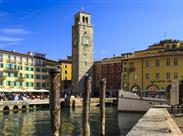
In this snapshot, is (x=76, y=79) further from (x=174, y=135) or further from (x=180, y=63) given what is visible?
(x=174, y=135)

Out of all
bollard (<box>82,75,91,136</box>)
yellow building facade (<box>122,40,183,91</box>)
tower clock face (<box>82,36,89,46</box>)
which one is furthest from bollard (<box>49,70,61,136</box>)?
tower clock face (<box>82,36,89,46</box>)

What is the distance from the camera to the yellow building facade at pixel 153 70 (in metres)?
63.8

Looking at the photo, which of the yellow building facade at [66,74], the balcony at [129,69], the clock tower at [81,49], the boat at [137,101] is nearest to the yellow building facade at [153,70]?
the balcony at [129,69]

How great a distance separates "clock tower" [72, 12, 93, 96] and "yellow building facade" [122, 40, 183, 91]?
63.9 ft

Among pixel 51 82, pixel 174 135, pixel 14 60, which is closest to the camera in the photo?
pixel 174 135

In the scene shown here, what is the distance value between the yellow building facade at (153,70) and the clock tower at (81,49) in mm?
19482

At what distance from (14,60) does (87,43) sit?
20869 mm

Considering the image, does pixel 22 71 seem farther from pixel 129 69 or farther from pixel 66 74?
pixel 129 69

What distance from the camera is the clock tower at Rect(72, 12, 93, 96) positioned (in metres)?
87.8

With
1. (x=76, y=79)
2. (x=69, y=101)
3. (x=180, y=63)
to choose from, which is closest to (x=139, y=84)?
(x=180, y=63)

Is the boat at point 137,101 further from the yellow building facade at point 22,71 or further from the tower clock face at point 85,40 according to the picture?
the tower clock face at point 85,40

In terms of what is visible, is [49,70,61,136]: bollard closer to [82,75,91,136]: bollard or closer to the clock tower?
[82,75,91,136]: bollard

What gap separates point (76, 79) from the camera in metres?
87.7

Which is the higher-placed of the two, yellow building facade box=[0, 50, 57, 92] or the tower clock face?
the tower clock face
